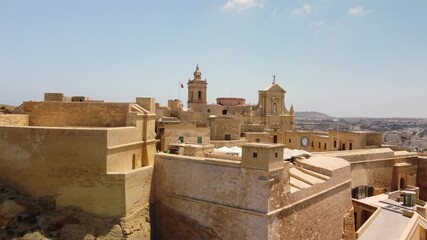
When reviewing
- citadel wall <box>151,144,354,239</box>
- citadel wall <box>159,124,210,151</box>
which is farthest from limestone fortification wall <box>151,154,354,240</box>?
citadel wall <box>159,124,210,151</box>

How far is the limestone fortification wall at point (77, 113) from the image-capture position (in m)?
16.5

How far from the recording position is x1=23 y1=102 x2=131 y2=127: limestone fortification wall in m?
16.5

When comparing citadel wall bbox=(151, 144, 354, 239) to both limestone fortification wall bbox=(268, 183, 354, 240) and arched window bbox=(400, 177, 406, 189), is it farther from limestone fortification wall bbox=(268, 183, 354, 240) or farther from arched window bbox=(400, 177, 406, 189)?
arched window bbox=(400, 177, 406, 189)

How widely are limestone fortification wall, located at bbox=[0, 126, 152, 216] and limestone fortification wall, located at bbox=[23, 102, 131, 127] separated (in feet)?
8.97

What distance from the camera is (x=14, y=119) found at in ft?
53.9

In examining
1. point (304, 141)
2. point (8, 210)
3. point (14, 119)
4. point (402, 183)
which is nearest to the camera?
point (8, 210)

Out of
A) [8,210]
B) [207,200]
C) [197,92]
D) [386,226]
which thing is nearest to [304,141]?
[386,226]

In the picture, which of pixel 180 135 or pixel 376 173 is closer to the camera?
pixel 180 135

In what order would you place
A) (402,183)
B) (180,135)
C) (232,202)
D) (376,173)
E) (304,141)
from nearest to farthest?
(232,202) → (180,135) → (376,173) → (402,183) → (304,141)

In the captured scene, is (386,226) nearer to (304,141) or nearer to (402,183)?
(402,183)

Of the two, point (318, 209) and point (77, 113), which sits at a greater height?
point (77, 113)

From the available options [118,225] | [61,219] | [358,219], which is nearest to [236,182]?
[118,225]

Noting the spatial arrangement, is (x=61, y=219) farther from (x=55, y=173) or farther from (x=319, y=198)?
(x=319, y=198)

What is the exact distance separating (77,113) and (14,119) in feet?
7.99
